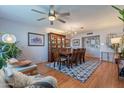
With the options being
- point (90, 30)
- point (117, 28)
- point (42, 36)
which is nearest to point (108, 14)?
point (117, 28)

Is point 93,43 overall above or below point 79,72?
above

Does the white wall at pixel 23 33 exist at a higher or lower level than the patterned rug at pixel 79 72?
higher

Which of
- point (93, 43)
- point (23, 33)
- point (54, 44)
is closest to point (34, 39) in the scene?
point (23, 33)

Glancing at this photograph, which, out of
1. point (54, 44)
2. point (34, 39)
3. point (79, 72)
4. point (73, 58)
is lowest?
point (79, 72)

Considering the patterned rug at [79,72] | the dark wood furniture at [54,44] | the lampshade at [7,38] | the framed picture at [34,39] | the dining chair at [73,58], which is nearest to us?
the lampshade at [7,38]

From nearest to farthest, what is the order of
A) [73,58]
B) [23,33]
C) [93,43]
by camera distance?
[23,33] → [73,58] → [93,43]

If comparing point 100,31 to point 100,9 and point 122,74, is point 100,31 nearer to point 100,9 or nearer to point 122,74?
point 100,9

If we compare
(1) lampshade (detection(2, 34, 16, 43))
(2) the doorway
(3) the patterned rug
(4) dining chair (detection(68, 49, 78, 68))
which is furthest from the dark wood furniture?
(1) lampshade (detection(2, 34, 16, 43))

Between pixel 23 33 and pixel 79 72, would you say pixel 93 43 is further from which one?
pixel 23 33

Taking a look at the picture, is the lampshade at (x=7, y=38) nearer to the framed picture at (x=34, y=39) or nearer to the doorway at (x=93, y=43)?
the framed picture at (x=34, y=39)

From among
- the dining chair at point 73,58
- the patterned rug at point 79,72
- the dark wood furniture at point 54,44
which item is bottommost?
the patterned rug at point 79,72

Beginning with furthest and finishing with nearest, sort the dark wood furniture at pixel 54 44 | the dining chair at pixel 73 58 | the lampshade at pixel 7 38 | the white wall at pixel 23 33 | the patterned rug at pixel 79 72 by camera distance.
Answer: the dining chair at pixel 73 58, the dark wood furniture at pixel 54 44, the patterned rug at pixel 79 72, the white wall at pixel 23 33, the lampshade at pixel 7 38

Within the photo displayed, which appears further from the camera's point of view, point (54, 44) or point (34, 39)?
point (54, 44)

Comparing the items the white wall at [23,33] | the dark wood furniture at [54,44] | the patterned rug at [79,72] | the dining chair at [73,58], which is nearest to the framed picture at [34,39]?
the white wall at [23,33]
